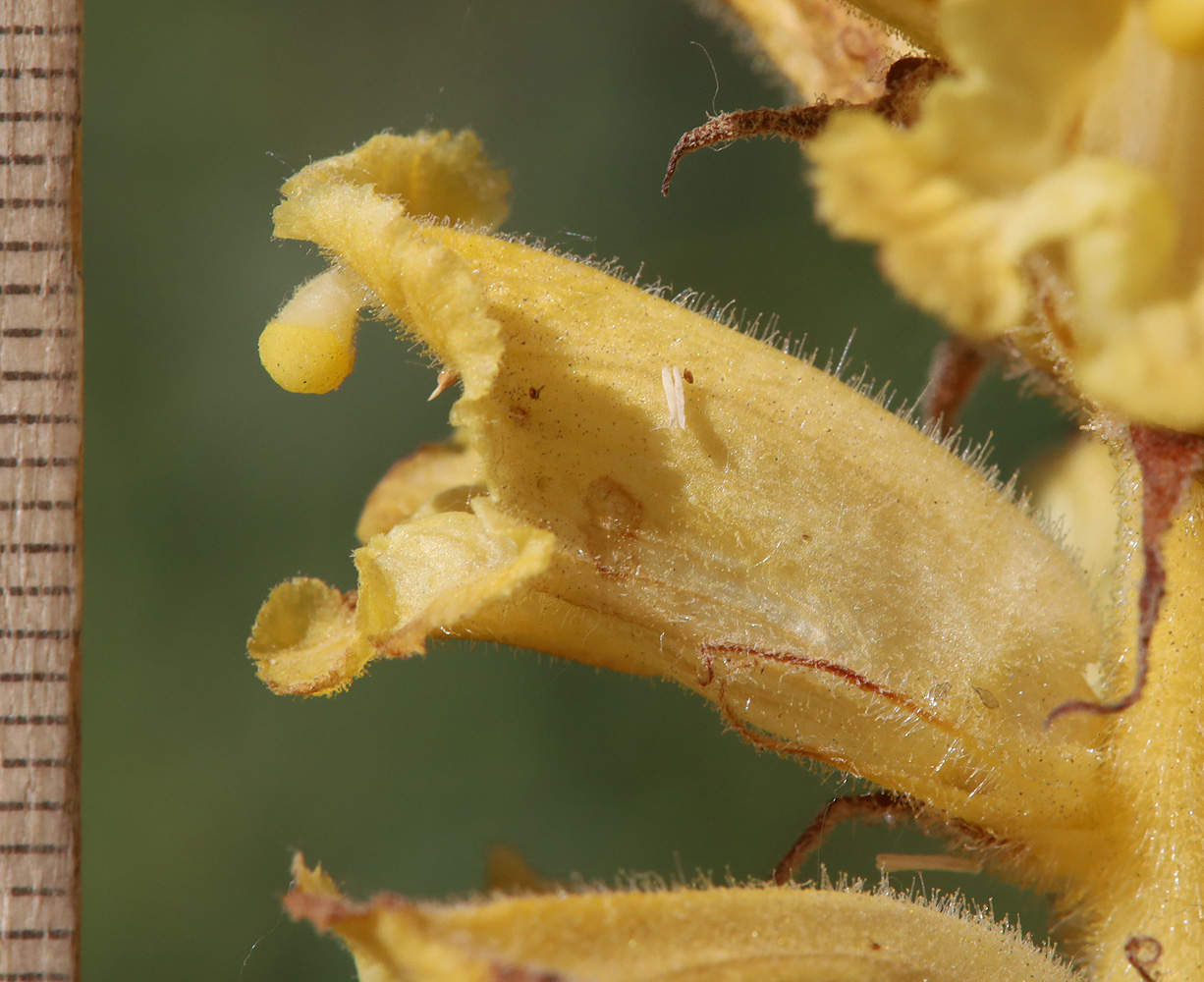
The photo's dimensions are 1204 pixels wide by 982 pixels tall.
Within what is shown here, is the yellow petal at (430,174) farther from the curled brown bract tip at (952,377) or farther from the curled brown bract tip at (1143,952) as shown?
the curled brown bract tip at (1143,952)

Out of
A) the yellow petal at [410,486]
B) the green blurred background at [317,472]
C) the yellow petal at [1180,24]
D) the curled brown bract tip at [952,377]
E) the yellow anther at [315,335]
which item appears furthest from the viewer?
the green blurred background at [317,472]

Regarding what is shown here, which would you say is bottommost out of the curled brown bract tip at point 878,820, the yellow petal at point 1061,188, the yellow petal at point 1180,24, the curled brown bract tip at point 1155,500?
the curled brown bract tip at point 878,820

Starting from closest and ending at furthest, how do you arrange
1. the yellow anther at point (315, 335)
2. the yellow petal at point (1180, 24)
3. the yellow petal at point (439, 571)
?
1. the yellow petal at point (1180, 24)
2. the yellow petal at point (439, 571)
3. the yellow anther at point (315, 335)

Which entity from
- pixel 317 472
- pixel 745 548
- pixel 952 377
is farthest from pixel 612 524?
pixel 317 472

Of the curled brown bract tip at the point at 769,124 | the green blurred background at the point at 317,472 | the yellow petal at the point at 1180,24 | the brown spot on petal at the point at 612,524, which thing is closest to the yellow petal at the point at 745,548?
the brown spot on petal at the point at 612,524

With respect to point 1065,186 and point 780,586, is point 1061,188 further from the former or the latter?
point 780,586

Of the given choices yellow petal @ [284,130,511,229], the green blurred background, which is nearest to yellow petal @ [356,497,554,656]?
yellow petal @ [284,130,511,229]
